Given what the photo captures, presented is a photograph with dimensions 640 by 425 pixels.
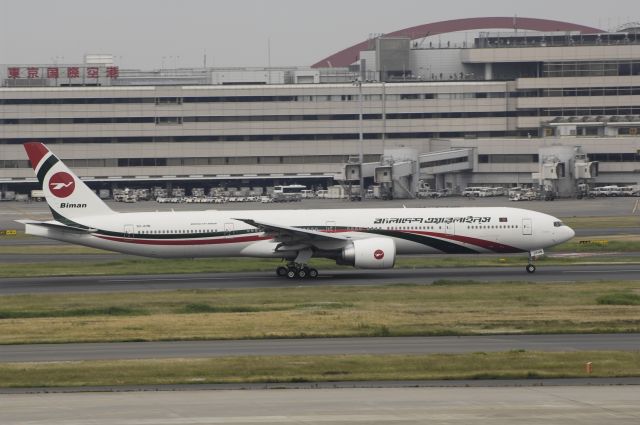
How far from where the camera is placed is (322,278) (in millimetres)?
65625

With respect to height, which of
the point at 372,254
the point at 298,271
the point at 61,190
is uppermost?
the point at 61,190

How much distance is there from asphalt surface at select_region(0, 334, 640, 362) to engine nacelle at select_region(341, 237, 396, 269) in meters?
19.9

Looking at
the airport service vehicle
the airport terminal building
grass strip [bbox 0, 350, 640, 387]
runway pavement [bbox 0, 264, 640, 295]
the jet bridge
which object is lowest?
grass strip [bbox 0, 350, 640, 387]

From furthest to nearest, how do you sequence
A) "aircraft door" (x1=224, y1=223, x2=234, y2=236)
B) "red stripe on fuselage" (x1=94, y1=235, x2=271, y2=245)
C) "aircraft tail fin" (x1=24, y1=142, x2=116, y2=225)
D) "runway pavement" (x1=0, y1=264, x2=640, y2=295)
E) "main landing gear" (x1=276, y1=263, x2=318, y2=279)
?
1. "aircraft tail fin" (x1=24, y1=142, x2=116, y2=225)
2. "aircraft door" (x1=224, y1=223, x2=234, y2=236)
3. "red stripe on fuselage" (x1=94, y1=235, x2=271, y2=245)
4. "main landing gear" (x1=276, y1=263, x2=318, y2=279)
5. "runway pavement" (x1=0, y1=264, x2=640, y2=295)

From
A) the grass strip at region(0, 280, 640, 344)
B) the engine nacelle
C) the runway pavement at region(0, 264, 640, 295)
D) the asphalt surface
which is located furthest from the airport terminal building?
the asphalt surface

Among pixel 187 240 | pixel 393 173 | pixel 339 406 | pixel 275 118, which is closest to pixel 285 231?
pixel 187 240

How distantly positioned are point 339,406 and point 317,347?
956cm

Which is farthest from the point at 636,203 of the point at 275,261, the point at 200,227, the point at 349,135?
the point at 200,227

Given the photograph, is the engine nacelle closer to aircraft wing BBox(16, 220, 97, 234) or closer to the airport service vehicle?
aircraft wing BBox(16, 220, 97, 234)

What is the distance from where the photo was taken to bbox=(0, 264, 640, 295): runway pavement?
204ft

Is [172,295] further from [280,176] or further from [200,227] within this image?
[280,176]

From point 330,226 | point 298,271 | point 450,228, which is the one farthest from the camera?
point 330,226

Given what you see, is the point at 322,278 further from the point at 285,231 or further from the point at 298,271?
the point at 285,231

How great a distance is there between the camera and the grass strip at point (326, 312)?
4462cm
